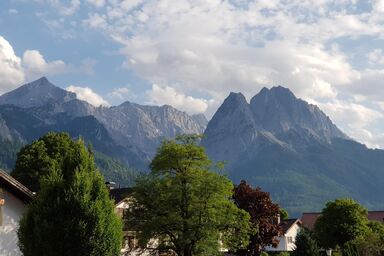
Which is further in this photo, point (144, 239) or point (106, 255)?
point (144, 239)

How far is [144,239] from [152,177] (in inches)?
248

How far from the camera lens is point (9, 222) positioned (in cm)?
4216

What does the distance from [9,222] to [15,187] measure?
9.40ft

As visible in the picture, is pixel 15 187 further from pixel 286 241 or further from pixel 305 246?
pixel 286 241

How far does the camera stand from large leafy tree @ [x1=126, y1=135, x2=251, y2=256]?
51.5 m

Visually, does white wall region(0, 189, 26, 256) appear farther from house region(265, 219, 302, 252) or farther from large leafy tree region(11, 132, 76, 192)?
house region(265, 219, 302, 252)

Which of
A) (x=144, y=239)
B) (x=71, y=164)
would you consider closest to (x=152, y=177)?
(x=144, y=239)

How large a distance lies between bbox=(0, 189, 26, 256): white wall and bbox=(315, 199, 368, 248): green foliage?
5376 centimetres

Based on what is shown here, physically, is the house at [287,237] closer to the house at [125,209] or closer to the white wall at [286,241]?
the white wall at [286,241]

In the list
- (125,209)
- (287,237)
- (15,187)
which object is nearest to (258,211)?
(125,209)

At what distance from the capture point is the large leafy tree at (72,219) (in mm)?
29734

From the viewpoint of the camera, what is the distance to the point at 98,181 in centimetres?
3156

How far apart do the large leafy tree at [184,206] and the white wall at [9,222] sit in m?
13.4

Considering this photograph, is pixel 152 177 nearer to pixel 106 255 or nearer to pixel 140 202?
pixel 140 202
